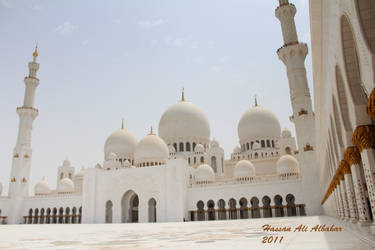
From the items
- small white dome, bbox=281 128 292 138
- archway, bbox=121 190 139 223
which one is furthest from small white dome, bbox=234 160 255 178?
small white dome, bbox=281 128 292 138

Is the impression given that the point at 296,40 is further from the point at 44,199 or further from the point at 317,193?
the point at 44,199

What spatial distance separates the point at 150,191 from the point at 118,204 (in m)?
2.90

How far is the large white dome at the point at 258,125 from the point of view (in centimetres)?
3002

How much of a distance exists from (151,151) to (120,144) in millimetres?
7860

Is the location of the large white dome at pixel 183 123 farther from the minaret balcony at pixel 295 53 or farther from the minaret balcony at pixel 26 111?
the minaret balcony at pixel 295 53

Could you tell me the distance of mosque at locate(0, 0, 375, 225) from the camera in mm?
4250

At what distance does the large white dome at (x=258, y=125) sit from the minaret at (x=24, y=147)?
19.7m

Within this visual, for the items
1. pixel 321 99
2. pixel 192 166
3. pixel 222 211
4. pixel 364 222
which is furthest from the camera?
pixel 192 166

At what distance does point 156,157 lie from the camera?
24688 mm

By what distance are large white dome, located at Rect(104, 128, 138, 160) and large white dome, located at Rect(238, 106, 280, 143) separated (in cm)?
1113

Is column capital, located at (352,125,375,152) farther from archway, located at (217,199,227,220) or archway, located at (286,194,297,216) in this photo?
archway, located at (217,199,227,220)

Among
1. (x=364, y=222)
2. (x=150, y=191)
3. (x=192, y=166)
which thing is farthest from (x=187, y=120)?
(x=364, y=222)

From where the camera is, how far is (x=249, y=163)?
887 inches

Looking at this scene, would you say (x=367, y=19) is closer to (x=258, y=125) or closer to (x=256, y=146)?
(x=256, y=146)
